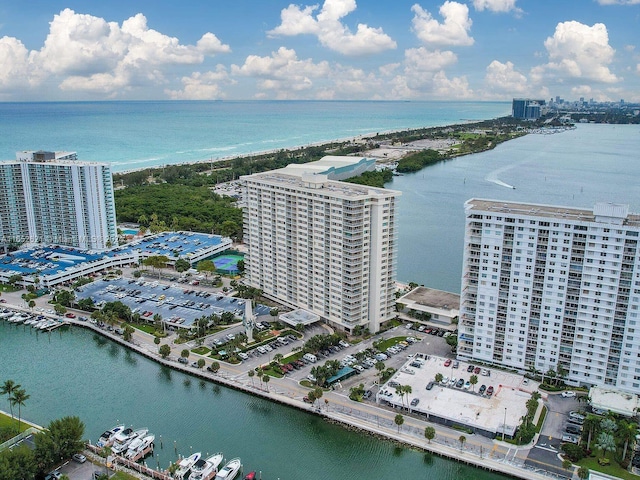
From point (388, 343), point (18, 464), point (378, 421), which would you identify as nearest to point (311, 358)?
point (388, 343)

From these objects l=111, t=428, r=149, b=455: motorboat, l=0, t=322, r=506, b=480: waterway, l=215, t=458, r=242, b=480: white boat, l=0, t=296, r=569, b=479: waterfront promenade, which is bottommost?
l=0, t=322, r=506, b=480: waterway

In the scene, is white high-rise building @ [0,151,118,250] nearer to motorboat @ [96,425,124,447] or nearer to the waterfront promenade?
the waterfront promenade

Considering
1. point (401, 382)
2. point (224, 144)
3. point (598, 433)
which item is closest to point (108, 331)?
point (401, 382)

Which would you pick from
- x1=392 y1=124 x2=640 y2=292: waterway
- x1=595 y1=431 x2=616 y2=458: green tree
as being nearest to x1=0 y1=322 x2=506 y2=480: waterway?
x1=595 y1=431 x2=616 y2=458: green tree

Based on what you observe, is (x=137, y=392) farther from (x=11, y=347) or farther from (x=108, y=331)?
(x=11, y=347)

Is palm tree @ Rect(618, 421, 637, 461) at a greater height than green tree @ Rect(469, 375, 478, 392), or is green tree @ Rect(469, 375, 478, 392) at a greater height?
palm tree @ Rect(618, 421, 637, 461)

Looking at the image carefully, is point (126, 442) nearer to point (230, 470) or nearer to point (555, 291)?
point (230, 470)

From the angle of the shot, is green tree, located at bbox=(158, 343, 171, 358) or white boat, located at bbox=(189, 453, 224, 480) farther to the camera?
green tree, located at bbox=(158, 343, 171, 358)
